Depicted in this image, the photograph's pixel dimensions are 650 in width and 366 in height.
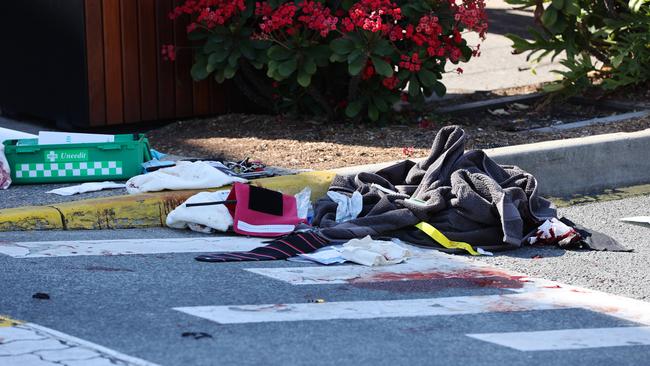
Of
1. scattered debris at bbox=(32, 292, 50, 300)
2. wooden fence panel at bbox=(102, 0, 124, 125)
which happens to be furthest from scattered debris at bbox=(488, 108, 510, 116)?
scattered debris at bbox=(32, 292, 50, 300)

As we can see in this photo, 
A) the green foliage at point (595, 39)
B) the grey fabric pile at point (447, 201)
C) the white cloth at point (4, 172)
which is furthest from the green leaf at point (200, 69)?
the green foliage at point (595, 39)

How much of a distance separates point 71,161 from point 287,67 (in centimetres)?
191

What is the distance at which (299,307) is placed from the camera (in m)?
5.03

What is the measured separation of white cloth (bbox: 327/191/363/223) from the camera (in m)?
6.70

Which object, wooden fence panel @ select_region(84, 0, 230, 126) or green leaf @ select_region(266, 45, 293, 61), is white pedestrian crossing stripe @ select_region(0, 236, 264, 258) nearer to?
green leaf @ select_region(266, 45, 293, 61)

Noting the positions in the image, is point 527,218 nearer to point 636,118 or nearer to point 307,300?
point 307,300

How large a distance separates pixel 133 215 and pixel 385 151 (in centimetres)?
214

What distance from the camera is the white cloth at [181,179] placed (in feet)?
22.6

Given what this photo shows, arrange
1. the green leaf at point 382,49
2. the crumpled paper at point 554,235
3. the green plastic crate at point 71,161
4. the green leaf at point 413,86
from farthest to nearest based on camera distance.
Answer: the green leaf at point 413,86 < the green leaf at point 382,49 < the green plastic crate at point 71,161 < the crumpled paper at point 554,235

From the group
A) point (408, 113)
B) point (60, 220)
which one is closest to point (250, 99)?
point (408, 113)

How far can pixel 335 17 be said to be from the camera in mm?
8312

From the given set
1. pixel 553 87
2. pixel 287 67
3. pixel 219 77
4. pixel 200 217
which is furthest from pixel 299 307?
pixel 553 87

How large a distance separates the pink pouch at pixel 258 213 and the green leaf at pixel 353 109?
7.27 feet

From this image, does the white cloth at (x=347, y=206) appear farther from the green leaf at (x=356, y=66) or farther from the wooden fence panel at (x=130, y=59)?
the wooden fence panel at (x=130, y=59)
